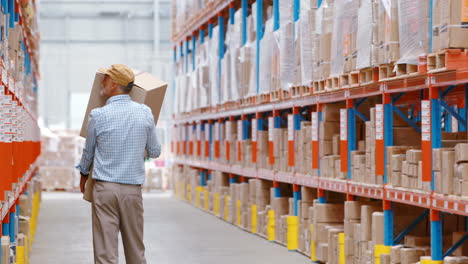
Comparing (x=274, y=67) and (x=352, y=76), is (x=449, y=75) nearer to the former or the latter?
(x=352, y=76)

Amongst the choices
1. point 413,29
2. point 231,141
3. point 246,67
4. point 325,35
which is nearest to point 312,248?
point 325,35

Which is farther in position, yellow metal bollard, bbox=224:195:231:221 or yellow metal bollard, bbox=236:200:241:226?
yellow metal bollard, bbox=224:195:231:221

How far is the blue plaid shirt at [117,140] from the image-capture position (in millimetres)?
5918

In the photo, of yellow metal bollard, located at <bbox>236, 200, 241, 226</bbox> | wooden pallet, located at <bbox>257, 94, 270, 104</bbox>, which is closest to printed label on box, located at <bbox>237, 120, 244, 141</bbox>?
yellow metal bollard, located at <bbox>236, 200, 241, 226</bbox>

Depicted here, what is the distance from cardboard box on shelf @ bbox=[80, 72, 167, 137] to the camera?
6309 mm

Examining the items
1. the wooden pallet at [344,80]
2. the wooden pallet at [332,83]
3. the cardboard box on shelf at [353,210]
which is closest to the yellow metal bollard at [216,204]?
the wooden pallet at [332,83]

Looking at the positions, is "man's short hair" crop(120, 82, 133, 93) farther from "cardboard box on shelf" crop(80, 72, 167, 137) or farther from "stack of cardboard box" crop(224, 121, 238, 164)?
"stack of cardboard box" crop(224, 121, 238, 164)

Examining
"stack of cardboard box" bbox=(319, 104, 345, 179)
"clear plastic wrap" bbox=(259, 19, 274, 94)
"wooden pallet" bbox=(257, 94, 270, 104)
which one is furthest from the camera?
"wooden pallet" bbox=(257, 94, 270, 104)

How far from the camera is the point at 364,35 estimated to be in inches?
324

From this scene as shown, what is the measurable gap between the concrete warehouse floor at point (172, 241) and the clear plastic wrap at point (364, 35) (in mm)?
2836

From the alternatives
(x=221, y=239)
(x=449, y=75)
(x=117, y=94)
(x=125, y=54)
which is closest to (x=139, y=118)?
(x=117, y=94)

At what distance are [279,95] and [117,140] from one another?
18.7ft

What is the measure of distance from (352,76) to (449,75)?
7.00 ft

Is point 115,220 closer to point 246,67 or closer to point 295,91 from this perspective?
point 295,91
